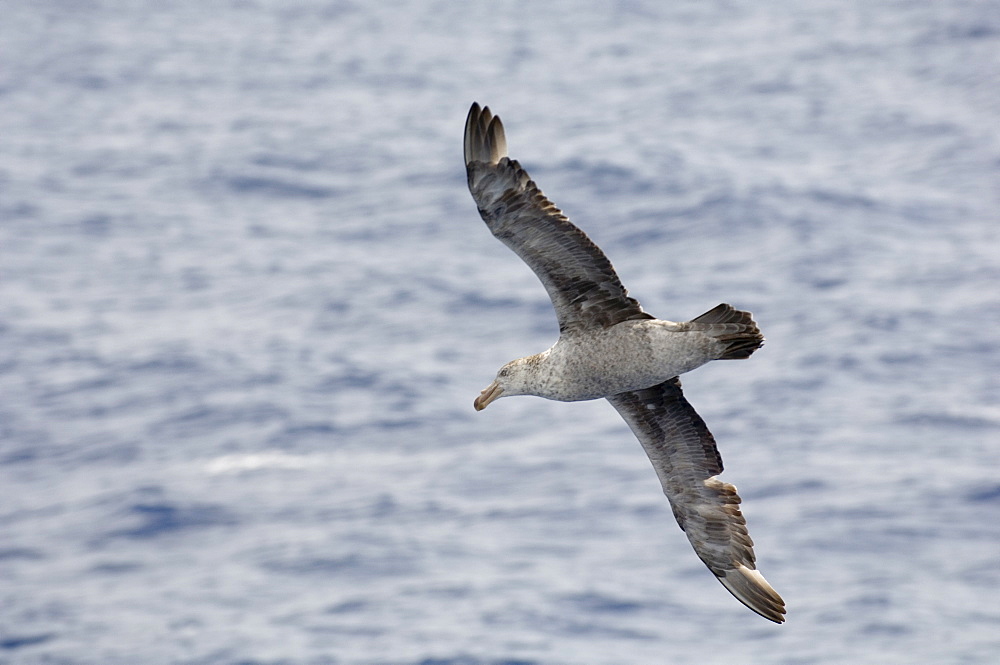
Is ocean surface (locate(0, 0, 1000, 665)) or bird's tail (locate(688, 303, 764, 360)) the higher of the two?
ocean surface (locate(0, 0, 1000, 665))

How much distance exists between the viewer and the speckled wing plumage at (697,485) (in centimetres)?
1334

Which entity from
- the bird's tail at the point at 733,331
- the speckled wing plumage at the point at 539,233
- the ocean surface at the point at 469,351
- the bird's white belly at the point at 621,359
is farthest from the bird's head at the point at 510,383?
the ocean surface at the point at 469,351

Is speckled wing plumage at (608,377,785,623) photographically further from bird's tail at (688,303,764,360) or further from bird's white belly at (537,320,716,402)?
bird's tail at (688,303,764,360)

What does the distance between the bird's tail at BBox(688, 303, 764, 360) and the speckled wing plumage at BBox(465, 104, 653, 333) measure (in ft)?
2.63

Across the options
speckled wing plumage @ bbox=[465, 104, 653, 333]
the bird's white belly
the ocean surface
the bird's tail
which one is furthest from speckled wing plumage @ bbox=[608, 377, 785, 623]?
the ocean surface

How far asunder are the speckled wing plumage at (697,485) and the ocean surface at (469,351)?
13631mm

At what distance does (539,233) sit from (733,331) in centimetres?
171

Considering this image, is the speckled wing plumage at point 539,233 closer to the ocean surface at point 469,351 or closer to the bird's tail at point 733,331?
the bird's tail at point 733,331

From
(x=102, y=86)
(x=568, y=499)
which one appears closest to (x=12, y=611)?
(x=568, y=499)

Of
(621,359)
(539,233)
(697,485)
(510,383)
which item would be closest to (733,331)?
(621,359)

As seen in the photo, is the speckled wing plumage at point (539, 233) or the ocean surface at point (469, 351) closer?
the speckled wing plumage at point (539, 233)

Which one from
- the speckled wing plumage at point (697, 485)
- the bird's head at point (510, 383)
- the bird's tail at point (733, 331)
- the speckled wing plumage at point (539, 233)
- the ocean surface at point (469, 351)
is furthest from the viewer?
the ocean surface at point (469, 351)

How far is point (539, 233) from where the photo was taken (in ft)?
39.1

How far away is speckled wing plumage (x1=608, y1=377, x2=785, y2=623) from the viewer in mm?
13344
